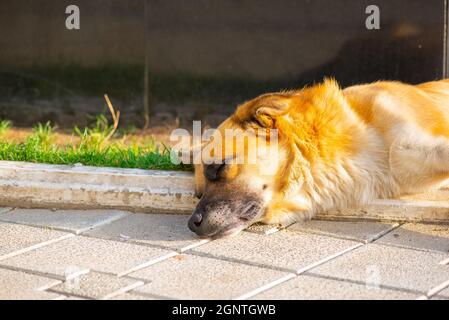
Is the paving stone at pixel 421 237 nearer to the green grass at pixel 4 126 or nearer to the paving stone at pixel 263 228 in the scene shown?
the paving stone at pixel 263 228

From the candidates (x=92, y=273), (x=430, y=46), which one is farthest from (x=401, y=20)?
(x=92, y=273)

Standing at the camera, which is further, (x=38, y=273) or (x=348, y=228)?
(x=348, y=228)

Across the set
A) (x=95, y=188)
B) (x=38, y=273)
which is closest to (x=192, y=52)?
(x=95, y=188)

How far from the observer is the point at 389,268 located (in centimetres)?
440

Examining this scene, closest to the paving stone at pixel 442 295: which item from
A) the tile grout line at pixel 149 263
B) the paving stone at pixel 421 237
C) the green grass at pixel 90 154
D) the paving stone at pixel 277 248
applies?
the paving stone at pixel 421 237

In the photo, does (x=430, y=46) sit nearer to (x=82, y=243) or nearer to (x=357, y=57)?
(x=357, y=57)

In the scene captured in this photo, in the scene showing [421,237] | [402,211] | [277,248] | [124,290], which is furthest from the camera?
[402,211]

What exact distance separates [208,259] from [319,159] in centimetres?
94

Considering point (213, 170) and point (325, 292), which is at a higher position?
point (213, 170)

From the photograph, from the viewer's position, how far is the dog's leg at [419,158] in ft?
16.5

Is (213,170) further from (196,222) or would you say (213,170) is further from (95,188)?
(95,188)

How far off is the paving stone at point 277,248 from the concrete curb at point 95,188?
63cm

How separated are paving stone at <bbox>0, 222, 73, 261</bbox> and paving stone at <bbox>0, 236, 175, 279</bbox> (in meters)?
0.08

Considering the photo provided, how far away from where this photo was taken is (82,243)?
16.1 ft
